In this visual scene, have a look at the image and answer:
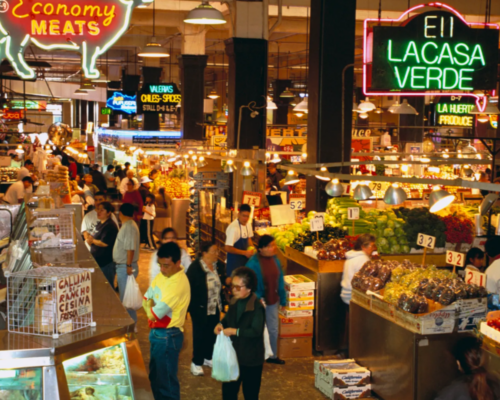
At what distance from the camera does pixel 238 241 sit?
945 cm

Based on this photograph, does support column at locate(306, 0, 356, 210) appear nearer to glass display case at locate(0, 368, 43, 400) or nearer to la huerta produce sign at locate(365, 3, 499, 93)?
la huerta produce sign at locate(365, 3, 499, 93)

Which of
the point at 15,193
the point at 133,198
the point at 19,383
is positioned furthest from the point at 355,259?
the point at 15,193

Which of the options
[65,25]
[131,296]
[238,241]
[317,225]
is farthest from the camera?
[238,241]

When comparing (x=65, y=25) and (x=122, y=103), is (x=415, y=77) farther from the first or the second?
(x=122, y=103)

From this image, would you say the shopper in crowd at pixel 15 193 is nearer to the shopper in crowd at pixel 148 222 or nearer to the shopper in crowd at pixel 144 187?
the shopper in crowd at pixel 148 222

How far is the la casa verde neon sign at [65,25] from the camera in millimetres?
5848

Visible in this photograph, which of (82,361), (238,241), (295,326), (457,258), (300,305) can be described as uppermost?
(82,361)

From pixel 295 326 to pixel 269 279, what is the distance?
2.73 ft

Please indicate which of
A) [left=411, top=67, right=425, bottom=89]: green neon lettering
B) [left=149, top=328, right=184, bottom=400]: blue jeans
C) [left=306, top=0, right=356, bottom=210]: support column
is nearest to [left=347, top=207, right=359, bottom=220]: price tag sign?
[left=306, top=0, right=356, bottom=210]: support column

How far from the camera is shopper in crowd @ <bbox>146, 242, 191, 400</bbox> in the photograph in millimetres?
5461

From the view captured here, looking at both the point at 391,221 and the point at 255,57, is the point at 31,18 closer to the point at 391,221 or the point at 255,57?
the point at 391,221

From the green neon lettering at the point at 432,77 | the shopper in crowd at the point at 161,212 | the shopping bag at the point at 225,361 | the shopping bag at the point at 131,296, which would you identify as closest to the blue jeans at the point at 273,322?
the shopping bag at the point at 131,296

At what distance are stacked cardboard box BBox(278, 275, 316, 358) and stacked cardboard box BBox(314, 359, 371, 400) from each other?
3.44 ft

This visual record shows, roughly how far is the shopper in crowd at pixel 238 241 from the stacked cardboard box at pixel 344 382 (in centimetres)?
288
